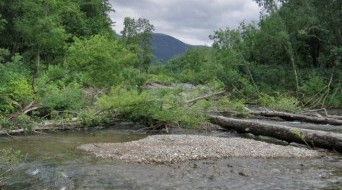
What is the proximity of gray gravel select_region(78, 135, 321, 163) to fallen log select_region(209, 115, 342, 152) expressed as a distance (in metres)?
0.67

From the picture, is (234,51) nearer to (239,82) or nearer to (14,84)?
(239,82)

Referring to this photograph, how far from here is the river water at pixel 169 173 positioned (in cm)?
973

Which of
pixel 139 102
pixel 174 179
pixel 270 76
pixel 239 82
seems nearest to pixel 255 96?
pixel 239 82

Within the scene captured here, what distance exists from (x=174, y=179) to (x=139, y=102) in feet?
30.3

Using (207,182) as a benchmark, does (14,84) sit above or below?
above

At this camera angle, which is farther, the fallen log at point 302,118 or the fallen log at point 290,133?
the fallen log at point 302,118

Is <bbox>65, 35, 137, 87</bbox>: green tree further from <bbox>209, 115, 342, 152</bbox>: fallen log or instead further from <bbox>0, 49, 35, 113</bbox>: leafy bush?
<bbox>209, 115, 342, 152</bbox>: fallen log

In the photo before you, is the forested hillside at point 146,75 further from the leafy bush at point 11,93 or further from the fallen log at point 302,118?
the fallen log at point 302,118

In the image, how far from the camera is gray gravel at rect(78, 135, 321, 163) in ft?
42.4

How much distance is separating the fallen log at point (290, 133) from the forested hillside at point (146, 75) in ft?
6.43

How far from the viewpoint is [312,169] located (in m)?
11.6

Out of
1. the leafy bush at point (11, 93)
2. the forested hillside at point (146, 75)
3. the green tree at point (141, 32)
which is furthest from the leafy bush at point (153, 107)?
the green tree at point (141, 32)

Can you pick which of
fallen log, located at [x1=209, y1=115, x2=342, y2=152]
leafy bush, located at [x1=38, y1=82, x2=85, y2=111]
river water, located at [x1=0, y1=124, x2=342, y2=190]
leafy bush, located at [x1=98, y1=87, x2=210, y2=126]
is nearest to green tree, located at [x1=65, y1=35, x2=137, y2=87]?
leafy bush, located at [x1=38, y1=82, x2=85, y2=111]

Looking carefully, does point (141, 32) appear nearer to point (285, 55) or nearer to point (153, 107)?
point (285, 55)
